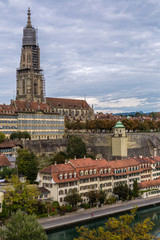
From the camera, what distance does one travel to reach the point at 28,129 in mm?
102312

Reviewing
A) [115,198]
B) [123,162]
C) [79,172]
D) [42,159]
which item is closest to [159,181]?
[123,162]

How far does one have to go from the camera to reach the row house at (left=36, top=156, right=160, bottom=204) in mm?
57500

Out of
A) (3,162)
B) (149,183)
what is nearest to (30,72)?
(3,162)

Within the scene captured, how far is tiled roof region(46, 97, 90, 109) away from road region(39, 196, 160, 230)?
84617 mm

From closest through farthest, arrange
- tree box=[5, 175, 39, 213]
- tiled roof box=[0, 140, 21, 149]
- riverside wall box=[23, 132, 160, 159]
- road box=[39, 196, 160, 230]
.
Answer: road box=[39, 196, 160, 230] → tree box=[5, 175, 39, 213] → tiled roof box=[0, 140, 21, 149] → riverside wall box=[23, 132, 160, 159]

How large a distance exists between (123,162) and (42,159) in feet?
82.0

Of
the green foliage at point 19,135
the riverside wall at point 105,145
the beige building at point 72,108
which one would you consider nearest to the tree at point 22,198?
the riverside wall at point 105,145

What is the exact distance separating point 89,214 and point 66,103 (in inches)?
3975

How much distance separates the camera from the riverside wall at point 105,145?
9312 centimetres

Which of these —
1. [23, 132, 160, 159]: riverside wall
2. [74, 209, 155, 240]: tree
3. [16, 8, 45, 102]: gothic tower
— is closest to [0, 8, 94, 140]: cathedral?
[16, 8, 45, 102]: gothic tower

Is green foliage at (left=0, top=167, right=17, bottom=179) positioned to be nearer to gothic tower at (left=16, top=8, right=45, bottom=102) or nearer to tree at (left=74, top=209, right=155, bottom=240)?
tree at (left=74, top=209, right=155, bottom=240)

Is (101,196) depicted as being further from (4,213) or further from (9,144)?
(9,144)

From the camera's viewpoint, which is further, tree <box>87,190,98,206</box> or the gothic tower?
the gothic tower

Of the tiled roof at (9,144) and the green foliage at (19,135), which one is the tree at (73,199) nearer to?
the tiled roof at (9,144)
